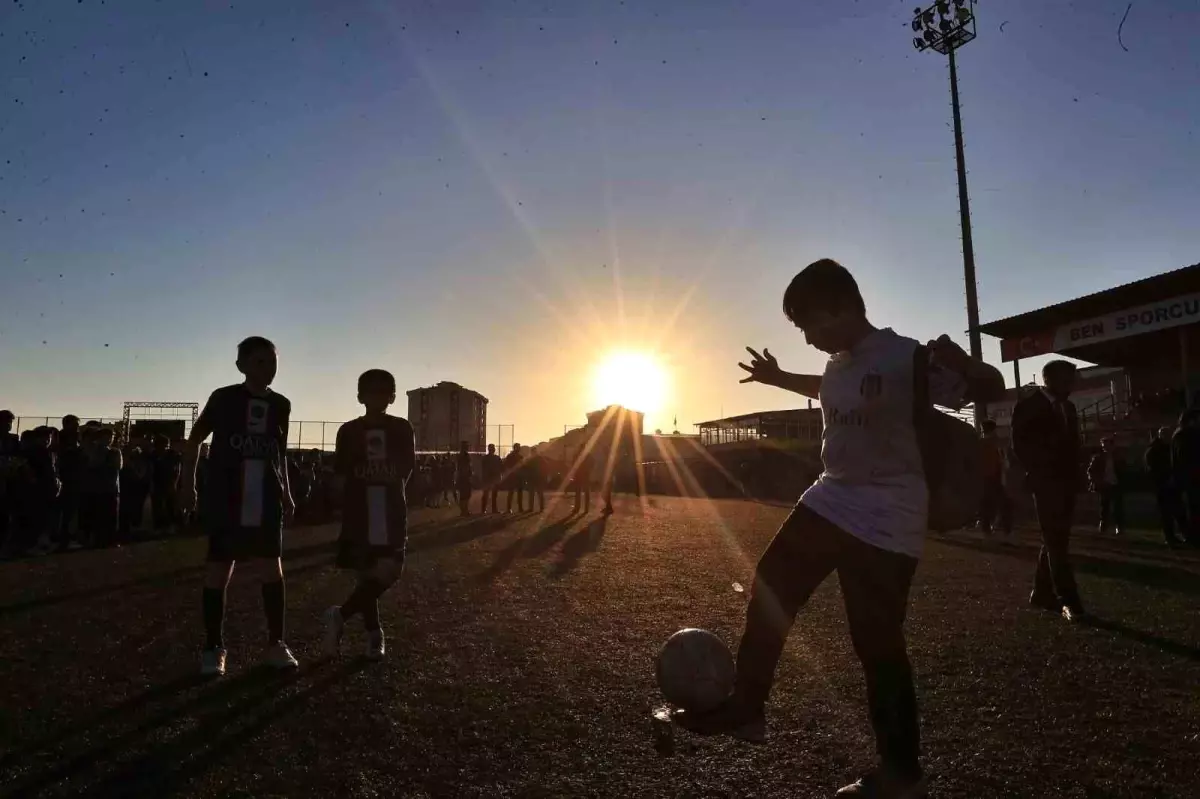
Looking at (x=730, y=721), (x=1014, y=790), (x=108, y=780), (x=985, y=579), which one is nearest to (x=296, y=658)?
(x=108, y=780)

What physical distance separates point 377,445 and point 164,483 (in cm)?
1293

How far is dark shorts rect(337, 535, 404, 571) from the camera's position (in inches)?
205

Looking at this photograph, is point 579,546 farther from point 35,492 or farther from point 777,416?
point 777,416

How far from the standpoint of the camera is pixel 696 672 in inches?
121

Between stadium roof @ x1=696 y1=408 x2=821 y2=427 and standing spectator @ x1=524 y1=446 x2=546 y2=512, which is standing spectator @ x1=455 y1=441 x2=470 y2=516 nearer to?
standing spectator @ x1=524 y1=446 x2=546 y2=512

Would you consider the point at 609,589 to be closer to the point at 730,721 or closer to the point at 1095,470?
the point at 730,721

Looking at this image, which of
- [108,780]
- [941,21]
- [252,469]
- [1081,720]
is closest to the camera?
[108,780]

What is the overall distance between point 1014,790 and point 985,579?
6508 mm

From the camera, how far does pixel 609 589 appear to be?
26.4 ft

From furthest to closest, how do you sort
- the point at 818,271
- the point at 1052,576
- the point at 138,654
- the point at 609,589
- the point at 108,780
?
the point at 609,589 → the point at 1052,576 → the point at 138,654 → the point at 108,780 → the point at 818,271

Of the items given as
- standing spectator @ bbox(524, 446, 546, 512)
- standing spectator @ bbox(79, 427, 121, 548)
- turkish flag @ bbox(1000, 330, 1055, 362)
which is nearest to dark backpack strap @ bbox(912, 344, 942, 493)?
standing spectator @ bbox(79, 427, 121, 548)

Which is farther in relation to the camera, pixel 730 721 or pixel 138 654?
pixel 138 654

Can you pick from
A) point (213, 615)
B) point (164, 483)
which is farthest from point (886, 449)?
point (164, 483)

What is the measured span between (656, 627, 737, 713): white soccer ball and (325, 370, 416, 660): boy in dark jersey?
252 centimetres
